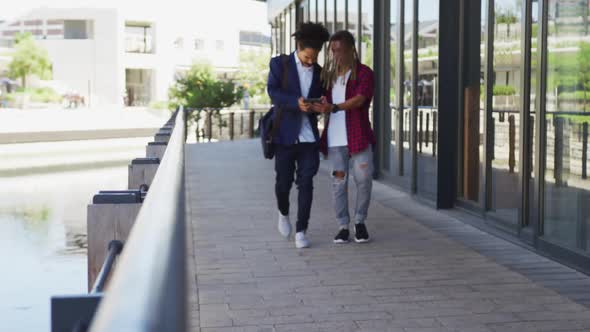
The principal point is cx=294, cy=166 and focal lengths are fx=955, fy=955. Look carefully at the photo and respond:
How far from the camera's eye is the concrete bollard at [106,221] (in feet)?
12.4

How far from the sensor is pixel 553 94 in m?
6.51

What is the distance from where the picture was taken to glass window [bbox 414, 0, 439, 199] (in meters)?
9.54

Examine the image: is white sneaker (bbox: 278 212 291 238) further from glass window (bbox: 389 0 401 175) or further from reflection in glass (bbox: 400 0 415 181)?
glass window (bbox: 389 0 401 175)

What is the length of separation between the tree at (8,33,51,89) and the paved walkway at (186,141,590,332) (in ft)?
227

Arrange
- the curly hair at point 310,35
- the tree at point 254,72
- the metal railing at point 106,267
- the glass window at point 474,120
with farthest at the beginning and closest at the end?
the tree at point 254,72, the glass window at point 474,120, the curly hair at point 310,35, the metal railing at point 106,267

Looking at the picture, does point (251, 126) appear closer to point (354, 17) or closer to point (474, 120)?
point (354, 17)

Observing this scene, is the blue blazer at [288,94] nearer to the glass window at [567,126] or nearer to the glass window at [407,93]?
the glass window at [567,126]

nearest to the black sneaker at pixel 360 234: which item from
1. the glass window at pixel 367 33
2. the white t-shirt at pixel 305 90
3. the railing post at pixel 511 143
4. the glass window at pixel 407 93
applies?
the white t-shirt at pixel 305 90

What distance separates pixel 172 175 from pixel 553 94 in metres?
4.94

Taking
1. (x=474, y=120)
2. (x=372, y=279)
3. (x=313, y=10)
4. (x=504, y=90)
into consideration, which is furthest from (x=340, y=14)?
(x=372, y=279)

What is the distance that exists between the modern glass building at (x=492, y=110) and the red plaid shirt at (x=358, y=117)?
3.79ft

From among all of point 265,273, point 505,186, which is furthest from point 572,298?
point 505,186

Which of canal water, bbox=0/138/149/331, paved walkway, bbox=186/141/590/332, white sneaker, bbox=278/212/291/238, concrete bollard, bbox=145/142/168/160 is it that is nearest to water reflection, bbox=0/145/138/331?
canal water, bbox=0/138/149/331

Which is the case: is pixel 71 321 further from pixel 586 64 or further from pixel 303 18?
pixel 303 18
